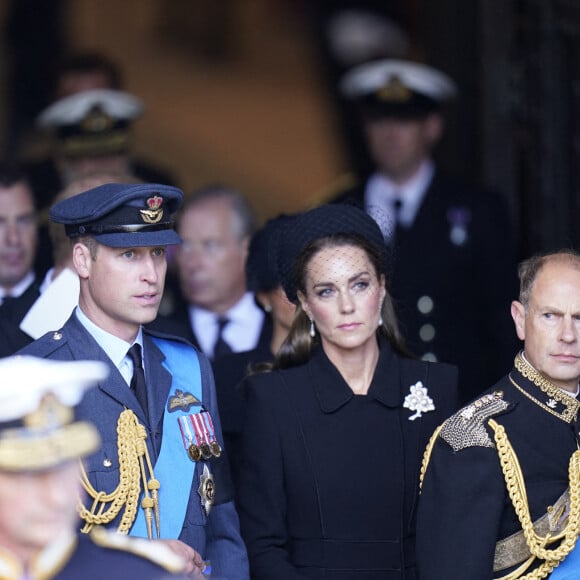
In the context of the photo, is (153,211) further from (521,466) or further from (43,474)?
(43,474)

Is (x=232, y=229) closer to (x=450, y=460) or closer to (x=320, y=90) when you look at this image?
(x=450, y=460)

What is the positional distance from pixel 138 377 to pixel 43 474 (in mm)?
1370

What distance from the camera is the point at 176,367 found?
4359 millimetres

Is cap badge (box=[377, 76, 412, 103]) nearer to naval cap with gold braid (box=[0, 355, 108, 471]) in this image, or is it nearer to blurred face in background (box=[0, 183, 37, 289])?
blurred face in background (box=[0, 183, 37, 289])

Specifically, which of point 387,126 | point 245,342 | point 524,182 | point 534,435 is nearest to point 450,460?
point 534,435

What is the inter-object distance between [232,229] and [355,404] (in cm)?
187

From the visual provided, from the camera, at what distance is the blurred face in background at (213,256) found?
20.0 ft

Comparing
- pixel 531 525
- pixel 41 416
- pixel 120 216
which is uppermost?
pixel 120 216

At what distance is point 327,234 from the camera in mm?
4594

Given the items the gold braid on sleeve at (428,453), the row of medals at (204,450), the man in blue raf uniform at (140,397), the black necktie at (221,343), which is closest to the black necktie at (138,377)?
the man in blue raf uniform at (140,397)

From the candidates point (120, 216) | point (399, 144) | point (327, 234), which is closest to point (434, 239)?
point (399, 144)

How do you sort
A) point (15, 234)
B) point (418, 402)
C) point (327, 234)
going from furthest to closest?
point (15, 234)
point (327, 234)
point (418, 402)

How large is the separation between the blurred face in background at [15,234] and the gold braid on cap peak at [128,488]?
189 centimetres

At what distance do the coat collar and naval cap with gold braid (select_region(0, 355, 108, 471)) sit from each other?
1560mm
